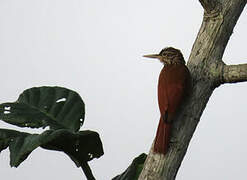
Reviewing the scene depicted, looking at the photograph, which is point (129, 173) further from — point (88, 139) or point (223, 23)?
point (223, 23)

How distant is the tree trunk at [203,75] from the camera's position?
827mm

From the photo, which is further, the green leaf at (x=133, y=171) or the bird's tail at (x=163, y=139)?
the green leaf at (x=133, y=171)

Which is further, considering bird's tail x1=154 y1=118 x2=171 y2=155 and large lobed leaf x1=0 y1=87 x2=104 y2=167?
large lobed leaf x1=0 y1=87 x2=104 y2=167

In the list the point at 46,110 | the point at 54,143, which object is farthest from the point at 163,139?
the point at 46,110

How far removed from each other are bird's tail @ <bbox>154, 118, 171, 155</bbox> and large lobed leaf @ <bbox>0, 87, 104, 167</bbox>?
193mm

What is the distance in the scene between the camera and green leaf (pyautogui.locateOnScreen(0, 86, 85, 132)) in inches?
41.3

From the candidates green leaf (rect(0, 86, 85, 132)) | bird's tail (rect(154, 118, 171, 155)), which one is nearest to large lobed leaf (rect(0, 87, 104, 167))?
green leaf (rect(0, 86, 85, 132))

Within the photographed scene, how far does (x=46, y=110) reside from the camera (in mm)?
1107

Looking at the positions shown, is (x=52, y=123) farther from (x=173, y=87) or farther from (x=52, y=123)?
(x=173, y=87)

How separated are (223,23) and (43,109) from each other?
434 millimetres

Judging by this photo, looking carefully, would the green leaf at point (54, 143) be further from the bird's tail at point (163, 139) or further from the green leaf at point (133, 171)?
the bird's tail at point (163, 139)

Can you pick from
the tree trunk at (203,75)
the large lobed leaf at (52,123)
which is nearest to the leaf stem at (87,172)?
the large lobed leaf at (52,123)

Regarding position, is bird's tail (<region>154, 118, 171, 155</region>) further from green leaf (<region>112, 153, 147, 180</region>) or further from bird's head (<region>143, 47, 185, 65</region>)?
green leaf (<region>112, 153, 147, 180</region>)

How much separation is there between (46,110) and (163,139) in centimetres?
36
